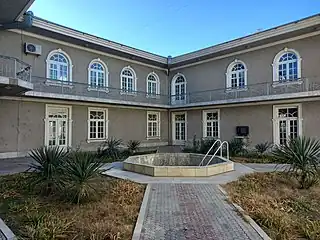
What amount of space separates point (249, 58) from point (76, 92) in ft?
37.9

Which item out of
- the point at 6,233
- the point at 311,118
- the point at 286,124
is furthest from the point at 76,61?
the point at 311,118

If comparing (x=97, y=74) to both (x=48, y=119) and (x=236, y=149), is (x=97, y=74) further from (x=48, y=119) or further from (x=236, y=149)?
(x=236, y=149)

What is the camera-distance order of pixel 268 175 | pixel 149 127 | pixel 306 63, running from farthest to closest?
pixel 149 127 < pixel 306 63 < pixel 268 175

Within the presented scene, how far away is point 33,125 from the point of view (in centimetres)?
1454

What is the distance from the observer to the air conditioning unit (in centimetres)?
1398

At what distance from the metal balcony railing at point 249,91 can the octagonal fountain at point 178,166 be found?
6.99m

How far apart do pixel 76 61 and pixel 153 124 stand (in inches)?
311

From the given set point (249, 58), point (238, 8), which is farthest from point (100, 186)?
point (249, 58)

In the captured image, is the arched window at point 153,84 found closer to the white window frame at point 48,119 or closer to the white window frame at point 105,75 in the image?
the white window frame at point 105,75

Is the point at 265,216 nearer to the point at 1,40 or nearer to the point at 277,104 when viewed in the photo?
the point at 277,104

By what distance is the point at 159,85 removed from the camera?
71.8 feet

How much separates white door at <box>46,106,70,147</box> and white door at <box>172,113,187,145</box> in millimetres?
9192

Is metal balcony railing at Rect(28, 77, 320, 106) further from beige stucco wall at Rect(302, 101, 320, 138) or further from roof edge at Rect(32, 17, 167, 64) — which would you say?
roof edge at Rect(32, 17, 167, 64)

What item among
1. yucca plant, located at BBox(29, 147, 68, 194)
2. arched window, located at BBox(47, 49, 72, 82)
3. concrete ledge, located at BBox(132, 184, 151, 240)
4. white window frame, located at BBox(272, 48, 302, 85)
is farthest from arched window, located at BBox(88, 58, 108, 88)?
concrete ledge, located at BBox(132, 184, 151, 240)
